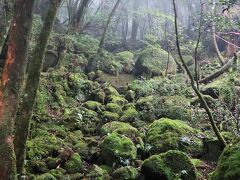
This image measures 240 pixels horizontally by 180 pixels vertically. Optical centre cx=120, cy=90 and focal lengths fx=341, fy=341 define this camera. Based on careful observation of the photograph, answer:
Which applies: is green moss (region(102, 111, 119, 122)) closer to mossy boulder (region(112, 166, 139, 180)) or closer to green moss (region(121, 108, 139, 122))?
green moss (region(121, 108, 139, 122))

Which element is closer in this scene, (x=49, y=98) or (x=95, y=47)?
(x=49, y=98)

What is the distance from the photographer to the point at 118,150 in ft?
27.7

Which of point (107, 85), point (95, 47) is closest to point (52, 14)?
point (107, 85)

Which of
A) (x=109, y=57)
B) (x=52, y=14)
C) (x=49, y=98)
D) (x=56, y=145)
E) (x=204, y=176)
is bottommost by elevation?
(x=204, y=176)

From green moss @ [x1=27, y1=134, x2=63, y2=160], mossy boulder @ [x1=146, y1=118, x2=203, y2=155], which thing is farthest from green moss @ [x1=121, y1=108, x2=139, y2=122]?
green moss @ [x1=27, y1=134, x2=63, y2=160]

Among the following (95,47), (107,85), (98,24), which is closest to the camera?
(107,85)

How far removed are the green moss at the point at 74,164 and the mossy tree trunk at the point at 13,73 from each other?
7.16 ft

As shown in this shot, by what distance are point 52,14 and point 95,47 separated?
33.8 ft

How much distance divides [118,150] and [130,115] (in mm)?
3190

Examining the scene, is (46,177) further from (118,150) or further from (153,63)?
(153,63)

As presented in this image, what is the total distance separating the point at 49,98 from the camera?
1161cm

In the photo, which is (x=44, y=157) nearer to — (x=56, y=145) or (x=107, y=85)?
(x=56, y=145)

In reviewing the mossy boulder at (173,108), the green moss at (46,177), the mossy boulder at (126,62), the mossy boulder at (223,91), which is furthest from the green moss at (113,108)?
the mossy boulder at (126,62)

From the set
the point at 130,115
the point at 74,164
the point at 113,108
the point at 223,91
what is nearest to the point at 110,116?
the point at 130,115
